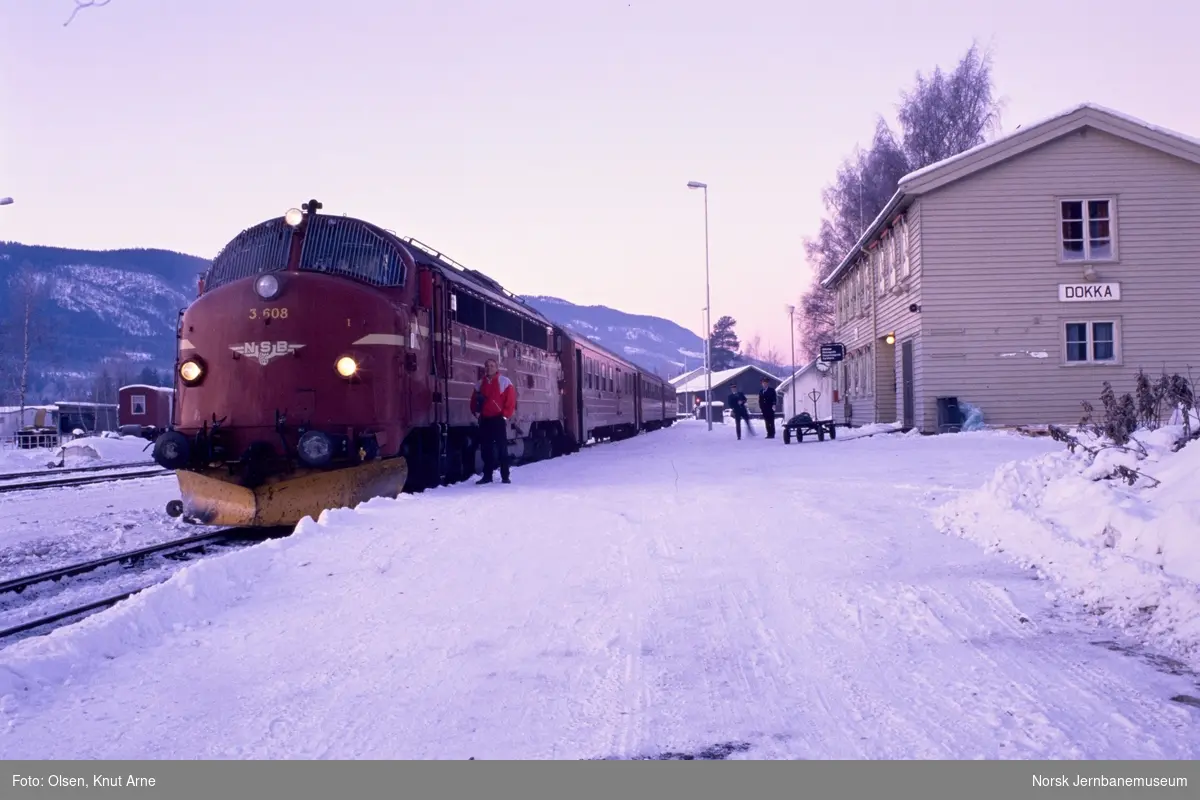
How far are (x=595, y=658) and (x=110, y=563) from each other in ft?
20.1

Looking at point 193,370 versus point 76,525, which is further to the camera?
point 76,525

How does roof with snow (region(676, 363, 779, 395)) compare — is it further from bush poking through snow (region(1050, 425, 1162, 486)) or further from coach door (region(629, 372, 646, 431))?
bush poking through snow (region(1050, 425, 1162, 486))

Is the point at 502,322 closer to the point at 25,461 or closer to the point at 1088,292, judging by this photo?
the point at 1088,292

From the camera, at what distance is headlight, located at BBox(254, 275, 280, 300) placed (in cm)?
→ 1013

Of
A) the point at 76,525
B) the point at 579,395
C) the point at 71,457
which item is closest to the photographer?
the point at 76,525

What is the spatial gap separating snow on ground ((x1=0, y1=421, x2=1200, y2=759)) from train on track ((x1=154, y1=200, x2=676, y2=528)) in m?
2.25

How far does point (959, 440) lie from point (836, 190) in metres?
30.3

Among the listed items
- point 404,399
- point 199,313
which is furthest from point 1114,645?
point 199,313

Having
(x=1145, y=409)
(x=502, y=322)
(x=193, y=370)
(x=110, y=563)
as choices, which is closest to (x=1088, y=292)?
(x=1145, y=409)

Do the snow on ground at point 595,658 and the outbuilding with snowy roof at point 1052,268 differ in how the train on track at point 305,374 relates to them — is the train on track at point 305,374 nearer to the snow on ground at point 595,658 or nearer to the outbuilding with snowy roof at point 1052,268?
the snow on ground at point 595,658

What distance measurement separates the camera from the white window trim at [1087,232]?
20286 mm

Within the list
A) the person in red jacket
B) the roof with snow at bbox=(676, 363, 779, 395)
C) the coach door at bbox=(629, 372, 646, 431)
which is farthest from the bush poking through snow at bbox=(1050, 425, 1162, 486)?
the roof with snow at bbox=(676, 363, 779, 395)

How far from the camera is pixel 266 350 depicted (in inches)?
396

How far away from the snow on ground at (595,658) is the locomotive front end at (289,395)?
2131mm
